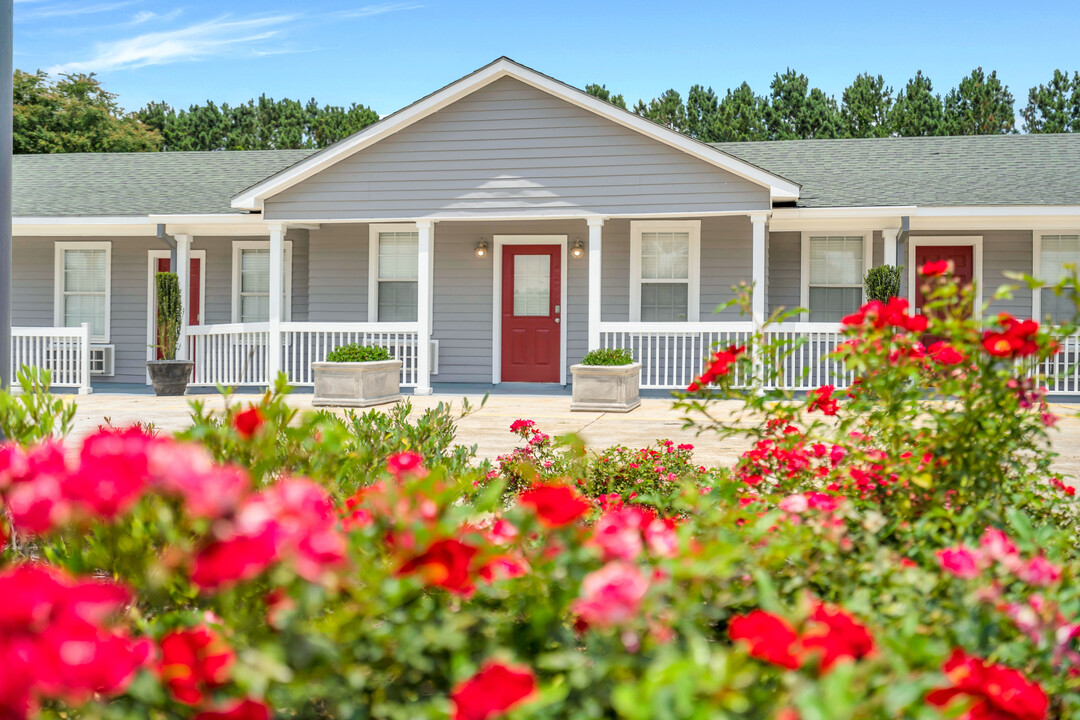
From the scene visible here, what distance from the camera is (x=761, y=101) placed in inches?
1388

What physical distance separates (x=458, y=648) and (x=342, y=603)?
0.92 ft

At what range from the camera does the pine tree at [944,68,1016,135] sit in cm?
3384

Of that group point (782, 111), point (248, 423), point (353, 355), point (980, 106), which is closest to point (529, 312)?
point (353, 355)

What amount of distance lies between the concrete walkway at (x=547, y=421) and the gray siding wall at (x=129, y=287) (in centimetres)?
218

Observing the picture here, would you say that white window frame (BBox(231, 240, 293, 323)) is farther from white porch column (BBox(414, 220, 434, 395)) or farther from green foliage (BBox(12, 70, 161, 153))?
green foliage (BBox(12, 70, 161, 153))

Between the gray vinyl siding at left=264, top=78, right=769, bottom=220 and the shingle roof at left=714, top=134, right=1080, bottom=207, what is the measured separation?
1727 mm

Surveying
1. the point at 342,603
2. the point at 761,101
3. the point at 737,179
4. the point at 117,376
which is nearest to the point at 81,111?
the point at 117,376

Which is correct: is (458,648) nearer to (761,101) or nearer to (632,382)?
(632,382)

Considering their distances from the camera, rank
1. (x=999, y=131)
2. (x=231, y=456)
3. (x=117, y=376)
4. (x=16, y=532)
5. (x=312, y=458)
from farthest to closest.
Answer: (x=999, y=131), (x=117, y=376), (x=16, y=532), (x=312, y=458), (x=231, y=456)

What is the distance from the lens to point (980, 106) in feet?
112

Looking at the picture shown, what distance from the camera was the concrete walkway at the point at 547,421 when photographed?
7.59 metres

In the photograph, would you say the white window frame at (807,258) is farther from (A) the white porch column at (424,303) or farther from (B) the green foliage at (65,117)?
(B) the green foliage at (65,117)

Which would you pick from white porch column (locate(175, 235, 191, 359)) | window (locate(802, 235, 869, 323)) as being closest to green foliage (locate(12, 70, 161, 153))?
white porch column (locate(175, 235, 191, 359))

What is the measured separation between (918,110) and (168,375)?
98.1 ft
